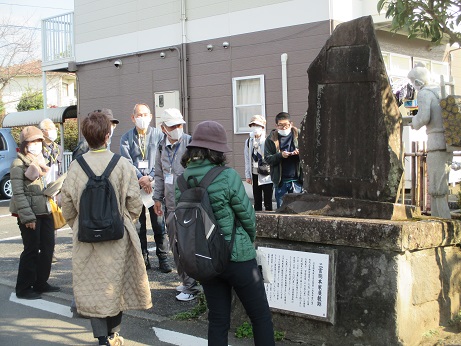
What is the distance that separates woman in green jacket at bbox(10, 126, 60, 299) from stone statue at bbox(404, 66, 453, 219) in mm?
4116

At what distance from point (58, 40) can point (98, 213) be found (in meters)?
16.8

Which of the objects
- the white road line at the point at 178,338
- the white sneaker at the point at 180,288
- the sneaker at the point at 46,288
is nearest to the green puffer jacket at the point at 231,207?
the white road line at the point at 178,338

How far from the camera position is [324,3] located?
13758 mm

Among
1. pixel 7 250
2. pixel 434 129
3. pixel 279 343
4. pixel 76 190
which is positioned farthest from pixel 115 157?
pixel 7 250

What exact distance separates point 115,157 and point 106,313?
1.17m

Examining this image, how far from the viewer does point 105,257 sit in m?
4.52

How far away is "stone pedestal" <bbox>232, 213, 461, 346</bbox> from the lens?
4469mm

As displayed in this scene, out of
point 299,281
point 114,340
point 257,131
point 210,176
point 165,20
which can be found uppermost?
point 165,20

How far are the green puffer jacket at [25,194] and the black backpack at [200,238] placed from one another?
3.00 metres

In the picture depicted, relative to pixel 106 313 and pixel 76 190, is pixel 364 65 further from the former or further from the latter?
pixel 106 313

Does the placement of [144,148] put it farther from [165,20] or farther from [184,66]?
[165,20]

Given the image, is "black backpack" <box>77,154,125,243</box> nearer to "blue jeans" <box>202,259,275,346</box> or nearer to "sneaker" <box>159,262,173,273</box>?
"blue jeans" <box>202,259,275,346</box>

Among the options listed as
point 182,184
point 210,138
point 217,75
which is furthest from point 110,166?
point 217,75

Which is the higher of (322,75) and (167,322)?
(322,75)
